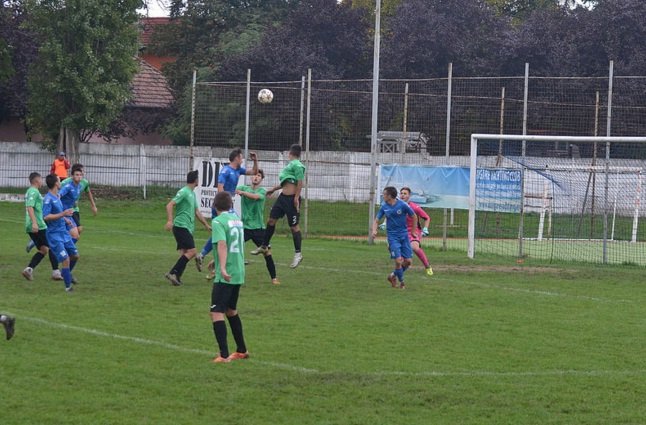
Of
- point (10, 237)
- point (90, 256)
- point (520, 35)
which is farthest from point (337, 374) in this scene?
point (520, 35)

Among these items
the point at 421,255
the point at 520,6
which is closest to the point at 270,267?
the point at 421,255

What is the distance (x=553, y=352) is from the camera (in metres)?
11.6

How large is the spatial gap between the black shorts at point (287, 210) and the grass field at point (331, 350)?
98cm

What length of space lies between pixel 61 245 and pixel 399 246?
202 inches

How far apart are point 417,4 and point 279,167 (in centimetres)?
2139

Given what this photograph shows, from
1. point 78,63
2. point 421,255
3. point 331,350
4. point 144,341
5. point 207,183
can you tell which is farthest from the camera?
point 78,63

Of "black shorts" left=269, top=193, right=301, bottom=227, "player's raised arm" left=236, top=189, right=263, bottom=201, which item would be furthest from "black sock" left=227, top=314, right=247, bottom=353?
"black shorts" left=269, top=193, right=301, bottom=227

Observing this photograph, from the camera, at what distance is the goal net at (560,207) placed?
2427 cm

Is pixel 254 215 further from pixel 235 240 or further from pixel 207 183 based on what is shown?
pixel 207 183

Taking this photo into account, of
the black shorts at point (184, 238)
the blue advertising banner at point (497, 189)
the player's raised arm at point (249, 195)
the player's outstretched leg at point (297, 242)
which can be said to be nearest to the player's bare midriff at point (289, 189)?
the player's outstretched leg at point (297, 242)

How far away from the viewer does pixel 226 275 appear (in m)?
10.5

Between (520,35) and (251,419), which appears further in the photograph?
(520,35)

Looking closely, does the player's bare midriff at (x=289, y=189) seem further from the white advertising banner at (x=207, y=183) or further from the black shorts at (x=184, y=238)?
the white advertising banner at (x=207, y=183)

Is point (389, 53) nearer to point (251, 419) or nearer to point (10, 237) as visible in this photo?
point (10, 237)
